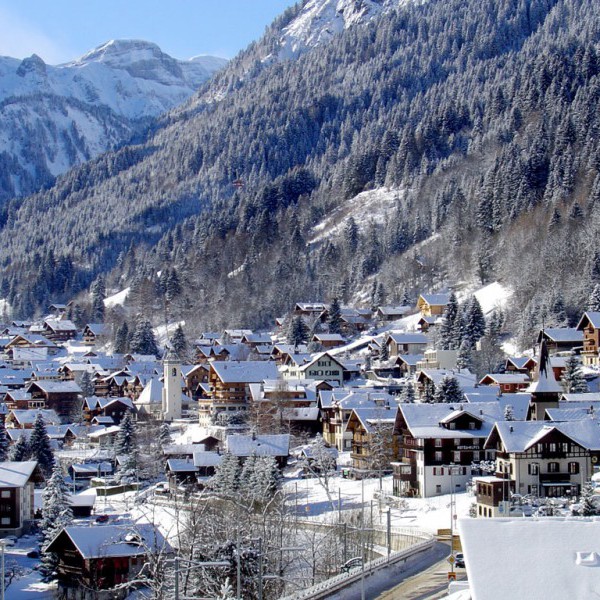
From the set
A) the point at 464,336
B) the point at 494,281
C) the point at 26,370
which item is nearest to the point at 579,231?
the point at 494,281

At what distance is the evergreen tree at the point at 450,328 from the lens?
4405 inches

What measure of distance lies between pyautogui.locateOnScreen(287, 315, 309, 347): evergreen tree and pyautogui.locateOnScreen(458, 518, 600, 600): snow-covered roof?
11242 cm

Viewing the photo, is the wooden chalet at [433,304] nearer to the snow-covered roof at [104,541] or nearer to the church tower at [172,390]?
the church tower at [172,390]

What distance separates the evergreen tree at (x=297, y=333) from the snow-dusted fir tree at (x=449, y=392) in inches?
2061

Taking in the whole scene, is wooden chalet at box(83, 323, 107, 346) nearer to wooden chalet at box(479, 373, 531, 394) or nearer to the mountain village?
the mountain village

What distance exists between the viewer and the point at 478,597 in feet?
69.7

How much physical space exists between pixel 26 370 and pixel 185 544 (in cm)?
10706

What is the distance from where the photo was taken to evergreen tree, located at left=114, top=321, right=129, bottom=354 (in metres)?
158

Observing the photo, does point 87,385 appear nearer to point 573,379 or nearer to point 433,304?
point 433,304

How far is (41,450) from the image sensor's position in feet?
299

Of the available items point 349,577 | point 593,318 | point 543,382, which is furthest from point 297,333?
point 349,577

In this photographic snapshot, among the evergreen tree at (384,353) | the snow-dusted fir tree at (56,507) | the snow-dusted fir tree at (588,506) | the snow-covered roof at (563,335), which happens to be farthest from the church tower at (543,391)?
the evergreen tree at (384,353)

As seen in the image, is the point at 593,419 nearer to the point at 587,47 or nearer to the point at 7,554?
the point at 7,554

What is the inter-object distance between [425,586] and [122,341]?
122141mm
